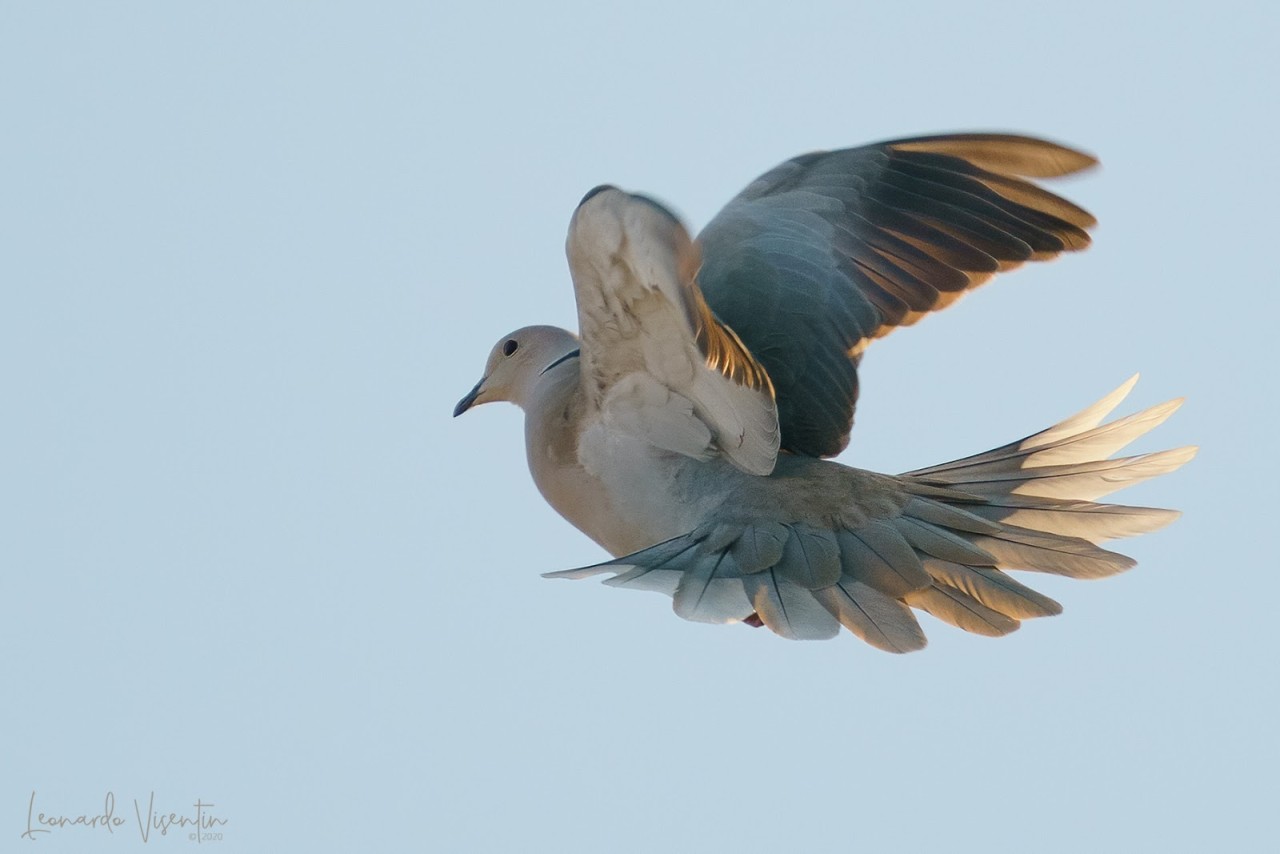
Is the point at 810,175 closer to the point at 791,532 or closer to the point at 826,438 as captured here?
the point at 826,438

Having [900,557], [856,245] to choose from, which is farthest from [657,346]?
[856,245]

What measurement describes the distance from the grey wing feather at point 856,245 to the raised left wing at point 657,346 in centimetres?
58

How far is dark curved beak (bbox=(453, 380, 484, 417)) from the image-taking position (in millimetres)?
6637

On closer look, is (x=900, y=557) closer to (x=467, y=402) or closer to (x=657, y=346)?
(x=657, y=346)

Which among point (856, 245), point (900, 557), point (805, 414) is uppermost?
point (856, 245)

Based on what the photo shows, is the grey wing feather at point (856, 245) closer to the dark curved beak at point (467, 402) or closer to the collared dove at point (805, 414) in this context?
the collared dove at point (805, 414)

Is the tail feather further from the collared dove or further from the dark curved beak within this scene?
the dark curved beak

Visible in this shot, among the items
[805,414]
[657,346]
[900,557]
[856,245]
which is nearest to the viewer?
[657,346]

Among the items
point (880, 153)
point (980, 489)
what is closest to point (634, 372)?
point (980, 489)

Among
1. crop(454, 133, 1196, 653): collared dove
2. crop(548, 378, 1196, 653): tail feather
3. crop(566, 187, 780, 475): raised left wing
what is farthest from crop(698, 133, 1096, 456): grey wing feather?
crop(566, 187, 780, 475): raised left wing

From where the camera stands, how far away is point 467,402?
263 inches

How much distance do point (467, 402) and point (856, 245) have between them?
163 cm

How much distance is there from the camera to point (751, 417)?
16.1ft

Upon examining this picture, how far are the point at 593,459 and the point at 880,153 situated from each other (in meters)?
1.68
